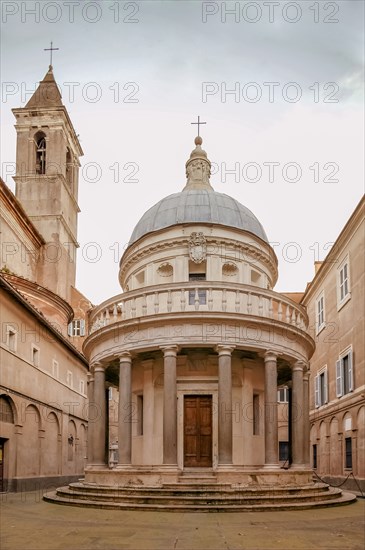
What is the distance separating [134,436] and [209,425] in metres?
3.46

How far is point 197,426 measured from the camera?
24.6 meters

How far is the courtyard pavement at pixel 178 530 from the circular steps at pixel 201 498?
54 centimetres

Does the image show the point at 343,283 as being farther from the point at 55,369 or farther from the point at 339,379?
the point at 55,369

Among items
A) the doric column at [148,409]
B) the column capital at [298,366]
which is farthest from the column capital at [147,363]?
the column capital at [298,366]

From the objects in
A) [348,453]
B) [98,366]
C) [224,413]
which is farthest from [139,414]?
[348,453]

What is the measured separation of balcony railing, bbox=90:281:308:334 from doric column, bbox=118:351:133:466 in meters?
1.78

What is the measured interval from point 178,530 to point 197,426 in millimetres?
9255

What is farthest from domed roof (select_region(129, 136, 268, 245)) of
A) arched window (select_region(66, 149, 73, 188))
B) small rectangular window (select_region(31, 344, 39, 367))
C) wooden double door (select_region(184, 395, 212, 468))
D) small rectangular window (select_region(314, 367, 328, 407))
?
arched window (select_region(66, 149, 73, 188))

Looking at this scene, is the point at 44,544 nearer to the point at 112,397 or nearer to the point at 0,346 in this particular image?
the point at 0,346

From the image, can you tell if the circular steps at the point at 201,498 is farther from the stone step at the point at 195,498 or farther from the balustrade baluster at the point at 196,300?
the balustrade baluster at the point at 196,300

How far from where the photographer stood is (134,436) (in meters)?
26.2

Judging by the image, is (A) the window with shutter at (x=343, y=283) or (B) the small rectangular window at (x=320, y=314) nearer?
(A) the window with shutter at (x=343, y=283)

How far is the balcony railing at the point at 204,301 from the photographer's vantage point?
23266 millimetres

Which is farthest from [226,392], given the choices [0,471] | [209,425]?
[0,471]
